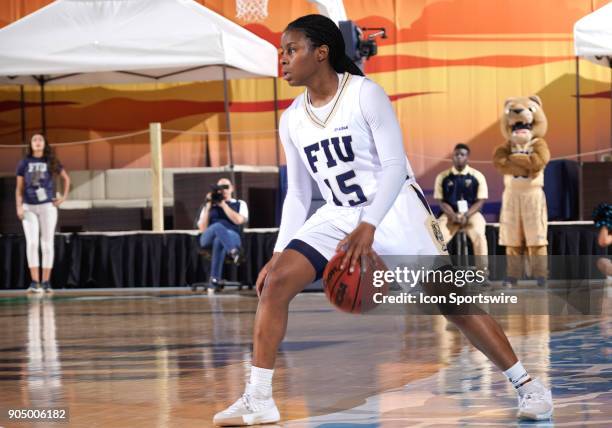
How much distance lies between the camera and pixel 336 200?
4.99 metres

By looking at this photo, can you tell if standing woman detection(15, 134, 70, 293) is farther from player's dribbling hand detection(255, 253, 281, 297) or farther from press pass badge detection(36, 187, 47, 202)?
player's dribbling hand detection(255, 253, 281, 297)

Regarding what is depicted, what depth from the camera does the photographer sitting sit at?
45.7 ft

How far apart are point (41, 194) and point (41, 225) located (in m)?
0.36

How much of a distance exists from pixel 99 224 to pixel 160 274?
4.69ft

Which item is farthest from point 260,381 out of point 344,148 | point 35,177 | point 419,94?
point 419,94

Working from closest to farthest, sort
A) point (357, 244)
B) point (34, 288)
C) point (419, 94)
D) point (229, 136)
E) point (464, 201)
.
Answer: point (357, 244)
point (464, 201)
point (34, 288)
point (229, 136)
point (419, 94)

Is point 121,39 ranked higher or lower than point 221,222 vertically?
higher

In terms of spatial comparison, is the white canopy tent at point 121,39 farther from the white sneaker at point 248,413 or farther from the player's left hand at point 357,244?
the player's left hand at point 357,244

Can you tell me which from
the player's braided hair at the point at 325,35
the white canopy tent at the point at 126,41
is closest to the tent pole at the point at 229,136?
the white canopy tent at the point at 126,41

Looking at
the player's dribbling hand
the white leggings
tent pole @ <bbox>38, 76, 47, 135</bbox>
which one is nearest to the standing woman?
the white leggings

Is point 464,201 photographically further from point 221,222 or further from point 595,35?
point 221,222

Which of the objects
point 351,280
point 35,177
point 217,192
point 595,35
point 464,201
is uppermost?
point 595,35

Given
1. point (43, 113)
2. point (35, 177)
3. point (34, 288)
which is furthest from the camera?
point (43, 113)

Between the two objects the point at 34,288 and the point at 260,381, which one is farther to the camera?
the point at 34,288
